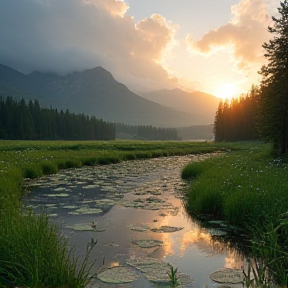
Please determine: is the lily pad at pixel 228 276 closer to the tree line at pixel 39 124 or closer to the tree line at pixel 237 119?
the tree line at pixel 237 119

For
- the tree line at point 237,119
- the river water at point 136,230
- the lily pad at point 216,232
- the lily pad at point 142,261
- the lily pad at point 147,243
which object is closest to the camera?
the river water at point 136,230

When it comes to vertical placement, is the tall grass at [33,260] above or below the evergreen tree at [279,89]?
below

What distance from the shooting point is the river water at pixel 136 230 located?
22.8 feet

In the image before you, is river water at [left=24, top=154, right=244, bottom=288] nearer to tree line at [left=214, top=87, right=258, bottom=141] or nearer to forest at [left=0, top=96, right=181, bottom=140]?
tree line at [left=214, top=87, right=258, bottom=141]

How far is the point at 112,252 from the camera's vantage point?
7871mm

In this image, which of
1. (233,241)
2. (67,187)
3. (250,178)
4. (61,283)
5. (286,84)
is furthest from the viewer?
(286,84)

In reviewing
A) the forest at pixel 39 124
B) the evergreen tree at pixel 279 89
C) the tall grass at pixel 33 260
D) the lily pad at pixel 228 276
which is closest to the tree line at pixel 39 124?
the forest at pixel 39 124

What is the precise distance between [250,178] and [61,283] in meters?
10.7

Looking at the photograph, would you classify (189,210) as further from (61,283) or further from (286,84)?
(286,84)

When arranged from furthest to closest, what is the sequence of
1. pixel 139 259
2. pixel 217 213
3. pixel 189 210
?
pixel 189 210 → pixel 217 213 → pixel 139 259

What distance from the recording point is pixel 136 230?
32.1ft

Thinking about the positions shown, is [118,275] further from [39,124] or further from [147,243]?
[39,124]

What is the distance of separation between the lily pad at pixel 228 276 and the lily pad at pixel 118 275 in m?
1.68

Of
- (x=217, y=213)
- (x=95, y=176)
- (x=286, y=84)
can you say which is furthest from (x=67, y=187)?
(x=286, y=84)
